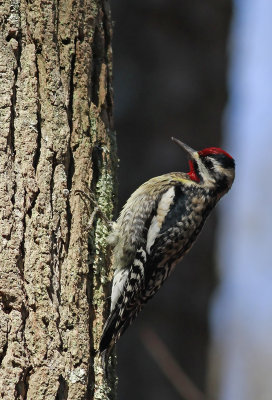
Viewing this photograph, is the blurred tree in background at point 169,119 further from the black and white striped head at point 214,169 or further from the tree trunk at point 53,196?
the tree trunk at point 53,196

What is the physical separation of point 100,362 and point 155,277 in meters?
1.07

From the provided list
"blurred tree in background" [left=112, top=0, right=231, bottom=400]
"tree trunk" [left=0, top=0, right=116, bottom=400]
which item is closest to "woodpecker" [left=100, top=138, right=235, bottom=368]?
"tree trunk" [left=0, top=0, right=116, bottom=400]

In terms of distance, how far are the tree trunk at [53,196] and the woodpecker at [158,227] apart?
27cm

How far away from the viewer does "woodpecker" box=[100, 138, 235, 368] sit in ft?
12.9

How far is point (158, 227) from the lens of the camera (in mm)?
4438

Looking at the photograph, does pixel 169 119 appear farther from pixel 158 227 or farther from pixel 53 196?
pixel 53 196

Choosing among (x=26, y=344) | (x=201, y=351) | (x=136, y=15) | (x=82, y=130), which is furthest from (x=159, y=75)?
(x=26, y=344)

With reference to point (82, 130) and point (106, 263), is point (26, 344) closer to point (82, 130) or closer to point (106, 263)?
point (106, 263)

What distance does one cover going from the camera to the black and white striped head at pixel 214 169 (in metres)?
4.88

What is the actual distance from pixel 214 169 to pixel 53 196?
1929 mm

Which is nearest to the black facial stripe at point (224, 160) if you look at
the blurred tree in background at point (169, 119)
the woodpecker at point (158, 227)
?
the woodpecker at point (158, 227)

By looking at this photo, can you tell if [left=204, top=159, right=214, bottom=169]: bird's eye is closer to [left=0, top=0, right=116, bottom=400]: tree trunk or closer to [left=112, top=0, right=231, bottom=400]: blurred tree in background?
[left=0, top=0, right=116, bottom=400]: tree trunk

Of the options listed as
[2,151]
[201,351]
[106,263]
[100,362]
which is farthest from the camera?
[201,351]

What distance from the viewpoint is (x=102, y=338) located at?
332 centimetres
